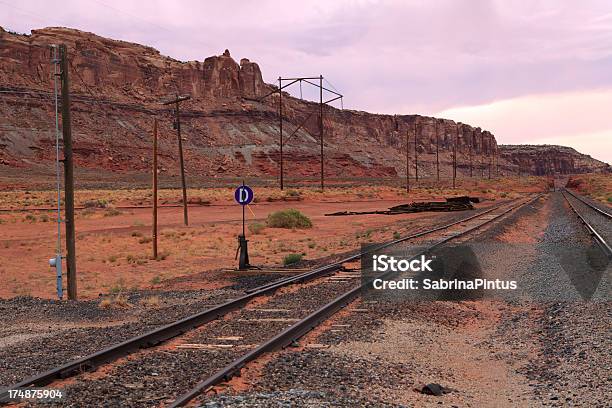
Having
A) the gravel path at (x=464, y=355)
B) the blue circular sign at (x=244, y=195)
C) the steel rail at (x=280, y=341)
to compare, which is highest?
the blue circular sign at (x=244, y=195)

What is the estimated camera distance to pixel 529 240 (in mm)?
22797

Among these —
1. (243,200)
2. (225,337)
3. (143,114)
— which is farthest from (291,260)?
(143,114)

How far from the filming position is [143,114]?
14525cm

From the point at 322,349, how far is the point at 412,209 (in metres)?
41.3

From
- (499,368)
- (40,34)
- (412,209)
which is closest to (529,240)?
(499,368)

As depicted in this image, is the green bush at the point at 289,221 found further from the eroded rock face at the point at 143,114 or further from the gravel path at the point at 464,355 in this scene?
the eroded rock face at the point at 143,114

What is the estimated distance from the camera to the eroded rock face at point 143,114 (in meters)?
122

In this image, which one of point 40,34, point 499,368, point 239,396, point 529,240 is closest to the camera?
point 239,396

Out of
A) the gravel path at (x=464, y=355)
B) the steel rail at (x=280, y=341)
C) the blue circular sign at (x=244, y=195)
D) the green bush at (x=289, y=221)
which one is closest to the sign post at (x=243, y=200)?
the blue circular sign at (x=244, y=195)

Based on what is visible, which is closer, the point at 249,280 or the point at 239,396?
the point at 239,396

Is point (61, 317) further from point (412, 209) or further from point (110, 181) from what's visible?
point (110, 181)

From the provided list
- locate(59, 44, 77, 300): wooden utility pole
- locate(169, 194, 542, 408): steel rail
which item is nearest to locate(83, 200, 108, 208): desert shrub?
locate(59, 44, 77, 300): wooden utility pole

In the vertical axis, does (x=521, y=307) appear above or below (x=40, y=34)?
below

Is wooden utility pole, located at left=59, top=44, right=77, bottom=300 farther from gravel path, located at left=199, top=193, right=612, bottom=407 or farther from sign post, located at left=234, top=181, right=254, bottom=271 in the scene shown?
gravel path, located at left=199, top=193, right=612, bottom=407
